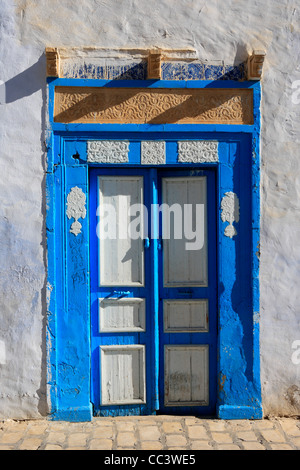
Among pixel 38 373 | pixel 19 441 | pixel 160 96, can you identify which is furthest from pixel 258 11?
pixel 19 441

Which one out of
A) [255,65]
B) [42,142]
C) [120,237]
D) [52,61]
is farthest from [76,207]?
[255,65]

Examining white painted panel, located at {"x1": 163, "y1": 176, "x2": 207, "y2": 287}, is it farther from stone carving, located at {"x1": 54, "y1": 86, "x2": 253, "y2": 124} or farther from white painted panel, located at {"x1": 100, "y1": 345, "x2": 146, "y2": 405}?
white painted panel, located at {"x1": 100, "y1": 345, "x2": 146, "y2": 405}

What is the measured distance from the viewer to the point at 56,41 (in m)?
3.75

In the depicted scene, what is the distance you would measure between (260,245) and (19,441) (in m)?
2.35

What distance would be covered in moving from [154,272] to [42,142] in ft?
4.49

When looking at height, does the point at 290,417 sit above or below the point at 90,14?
below

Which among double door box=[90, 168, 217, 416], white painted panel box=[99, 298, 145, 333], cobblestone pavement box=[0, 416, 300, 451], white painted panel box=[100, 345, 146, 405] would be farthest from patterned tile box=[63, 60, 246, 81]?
cobblestone pavement box=[0, 416, 300, 451]

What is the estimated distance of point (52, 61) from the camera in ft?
11.9

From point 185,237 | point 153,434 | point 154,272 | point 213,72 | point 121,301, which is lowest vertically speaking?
point 153,434

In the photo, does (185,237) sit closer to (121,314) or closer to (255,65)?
(121,314)

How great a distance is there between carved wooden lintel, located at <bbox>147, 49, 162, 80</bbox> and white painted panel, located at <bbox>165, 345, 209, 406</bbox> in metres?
2.18

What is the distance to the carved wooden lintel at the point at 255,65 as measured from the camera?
3640mm

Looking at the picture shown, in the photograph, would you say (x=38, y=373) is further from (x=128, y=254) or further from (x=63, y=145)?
(x=63, y=145)
